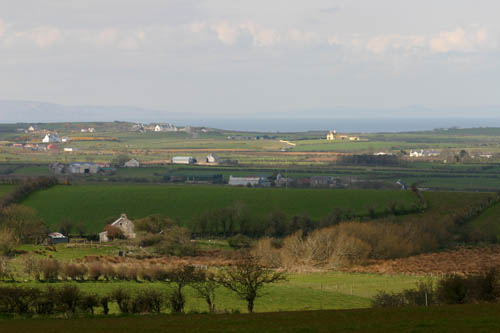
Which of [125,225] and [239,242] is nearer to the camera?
[239,242]

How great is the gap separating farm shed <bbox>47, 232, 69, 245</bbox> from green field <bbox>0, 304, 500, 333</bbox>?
32.9 m

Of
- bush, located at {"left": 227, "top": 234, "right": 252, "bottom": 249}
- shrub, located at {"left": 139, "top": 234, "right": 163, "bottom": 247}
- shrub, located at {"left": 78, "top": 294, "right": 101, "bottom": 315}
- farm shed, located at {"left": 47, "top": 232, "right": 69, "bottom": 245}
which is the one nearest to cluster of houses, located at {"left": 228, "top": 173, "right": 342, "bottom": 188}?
bush, located at {"left": 227, "top": 234, "right": 252, "bottom": 249}

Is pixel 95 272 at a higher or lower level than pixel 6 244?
higher

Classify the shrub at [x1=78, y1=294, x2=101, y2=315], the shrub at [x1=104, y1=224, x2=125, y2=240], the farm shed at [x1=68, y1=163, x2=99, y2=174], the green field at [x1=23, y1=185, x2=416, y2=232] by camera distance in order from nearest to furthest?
the shrub at [x1=78, y1=294, x2=101, y2=315] → the shrub at [x1=104, y1=224, x2=125, y2=240] → the green field at [x1=23, y1=185, x2=416, y2=232] → the farm shed at [x1=68, y1=163, x2=99, y2=174]

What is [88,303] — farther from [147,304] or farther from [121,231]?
[121,231]

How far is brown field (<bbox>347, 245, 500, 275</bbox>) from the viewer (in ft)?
147

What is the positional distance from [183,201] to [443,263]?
30.4m

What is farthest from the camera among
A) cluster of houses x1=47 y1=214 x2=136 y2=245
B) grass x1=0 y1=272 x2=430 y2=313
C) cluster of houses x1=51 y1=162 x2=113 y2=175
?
cluster of houses x1=51 y1=162 x2=113 y2=175

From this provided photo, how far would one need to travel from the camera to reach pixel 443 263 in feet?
158

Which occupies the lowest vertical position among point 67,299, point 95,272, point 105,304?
point 95,272

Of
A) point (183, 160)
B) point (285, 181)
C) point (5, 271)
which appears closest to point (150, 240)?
point (5, 271)

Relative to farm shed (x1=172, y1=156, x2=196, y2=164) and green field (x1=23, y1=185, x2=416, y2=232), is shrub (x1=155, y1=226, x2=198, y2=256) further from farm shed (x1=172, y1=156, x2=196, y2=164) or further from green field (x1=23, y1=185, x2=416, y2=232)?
farm shed (x1=172, y1=156, x2=196, y2=164)

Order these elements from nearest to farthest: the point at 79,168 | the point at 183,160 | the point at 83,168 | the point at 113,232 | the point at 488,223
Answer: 1. the point at 113,232
2. the point at 488,223
3. the point at 83,168
4. the point at 79,168
5. the point at 183,160

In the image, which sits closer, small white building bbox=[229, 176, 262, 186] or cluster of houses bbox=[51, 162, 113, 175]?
small white building bbox=[229, 176, 262, 186]
